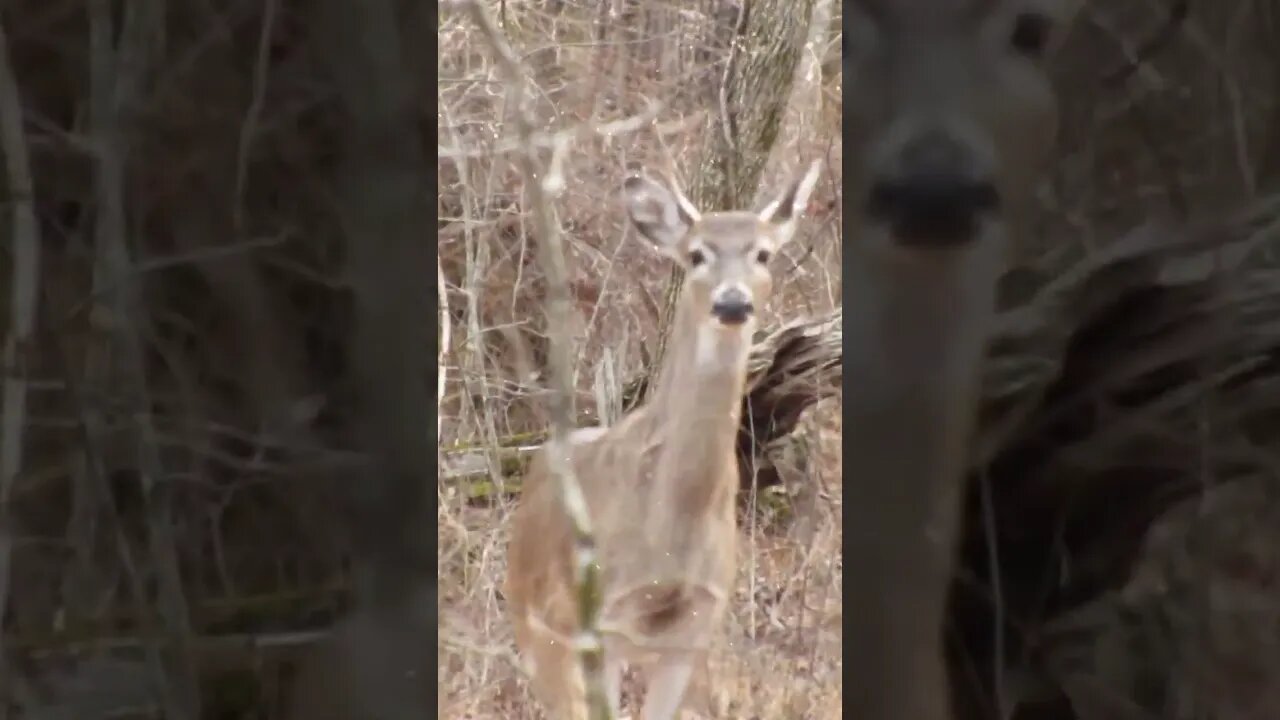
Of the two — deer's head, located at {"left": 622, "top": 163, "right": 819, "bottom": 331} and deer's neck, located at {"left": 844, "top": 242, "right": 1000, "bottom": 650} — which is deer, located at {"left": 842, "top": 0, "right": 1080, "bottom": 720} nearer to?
deer's neck, located at {"left": 844, "top": 242, "right": 1000, "bottom": 650}

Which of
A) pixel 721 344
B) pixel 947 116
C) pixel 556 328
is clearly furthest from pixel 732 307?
pixel 947 116

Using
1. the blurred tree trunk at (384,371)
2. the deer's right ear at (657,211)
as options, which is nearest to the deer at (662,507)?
the deer's right ear at (657,211)

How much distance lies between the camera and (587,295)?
114 centimetres

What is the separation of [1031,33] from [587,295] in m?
0.44

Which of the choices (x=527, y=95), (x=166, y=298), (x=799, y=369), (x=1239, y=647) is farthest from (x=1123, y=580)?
(x=166, y=298)

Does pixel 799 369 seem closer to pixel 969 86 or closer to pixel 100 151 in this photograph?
pixel 969 86

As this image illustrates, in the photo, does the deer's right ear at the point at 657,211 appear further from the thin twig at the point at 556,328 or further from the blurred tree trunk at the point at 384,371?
the blurred tree trunk at the point at 384,371

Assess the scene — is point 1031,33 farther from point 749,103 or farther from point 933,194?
point 749,103

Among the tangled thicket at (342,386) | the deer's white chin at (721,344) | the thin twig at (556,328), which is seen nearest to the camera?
the tangled thicket at (342,386)

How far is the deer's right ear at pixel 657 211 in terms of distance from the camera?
3.77 ft

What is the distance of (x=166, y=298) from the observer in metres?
1.00

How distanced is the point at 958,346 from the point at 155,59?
2.23 feet

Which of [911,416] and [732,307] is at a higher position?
[732,307]

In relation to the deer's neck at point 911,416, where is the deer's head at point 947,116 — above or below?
above
